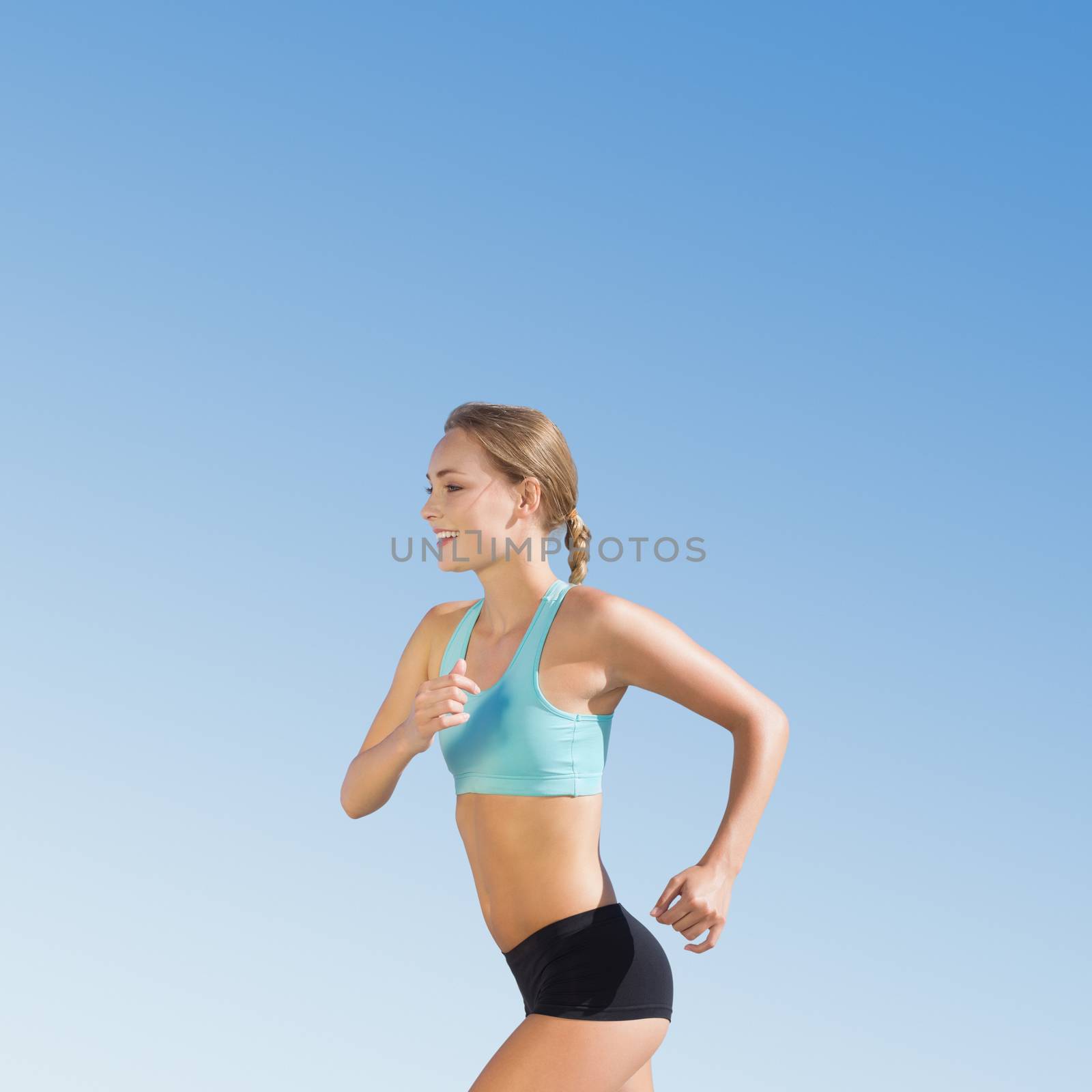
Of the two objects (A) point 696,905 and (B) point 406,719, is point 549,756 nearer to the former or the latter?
(B) point 406,719

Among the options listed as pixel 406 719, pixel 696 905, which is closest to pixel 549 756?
pixel 406 719

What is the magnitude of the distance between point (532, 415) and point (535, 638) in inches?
30.2

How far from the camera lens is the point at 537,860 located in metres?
3.33

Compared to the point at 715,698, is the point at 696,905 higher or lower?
lower

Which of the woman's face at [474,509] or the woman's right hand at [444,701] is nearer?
the woman's right hand at [444,701]

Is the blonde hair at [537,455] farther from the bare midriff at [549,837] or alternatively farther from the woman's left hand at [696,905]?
the woman's left hand at [696,905]

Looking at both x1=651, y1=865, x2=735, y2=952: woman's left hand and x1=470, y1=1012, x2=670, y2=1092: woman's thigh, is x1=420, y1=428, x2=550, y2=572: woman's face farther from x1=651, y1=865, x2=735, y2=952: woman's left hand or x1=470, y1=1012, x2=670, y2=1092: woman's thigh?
x1=470, y1=1012, x2=670, y2=1092: woman's thigh

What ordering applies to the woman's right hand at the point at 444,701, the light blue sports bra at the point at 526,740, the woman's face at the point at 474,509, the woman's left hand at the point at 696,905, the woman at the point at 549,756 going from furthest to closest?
the woman's face at the point at 474,509
the light blue sports bra at the point at 526,740
the woman's right hand at the point at 444,701
the woman at the point at 549,756
the woman's left hand at the point at 696,905

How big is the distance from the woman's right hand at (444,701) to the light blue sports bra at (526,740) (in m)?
0.11

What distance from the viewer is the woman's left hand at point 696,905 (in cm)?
301

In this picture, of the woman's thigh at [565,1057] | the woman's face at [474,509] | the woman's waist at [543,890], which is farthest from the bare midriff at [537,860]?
the woman's face at [474,509]

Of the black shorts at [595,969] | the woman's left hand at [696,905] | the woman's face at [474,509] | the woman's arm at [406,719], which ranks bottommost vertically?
the black shorts at [595,969]

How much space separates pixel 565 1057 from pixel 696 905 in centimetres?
52

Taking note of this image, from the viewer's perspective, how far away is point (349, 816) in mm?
3824
